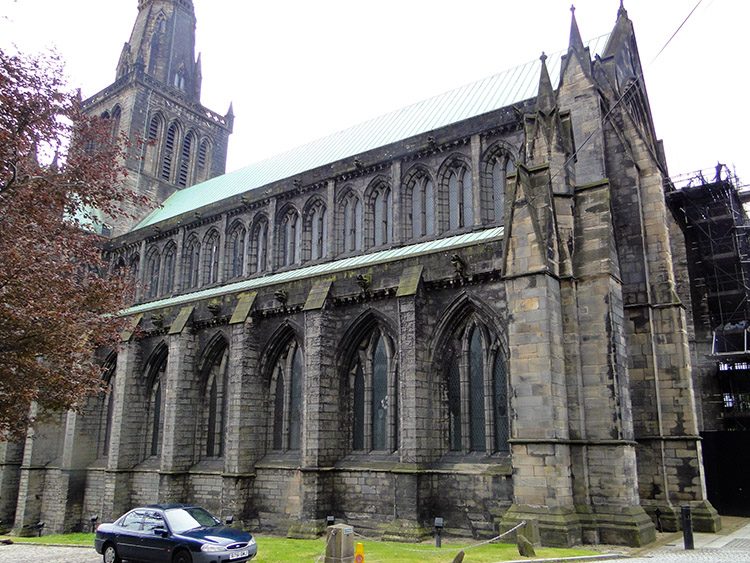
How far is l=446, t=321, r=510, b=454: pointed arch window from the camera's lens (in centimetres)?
1861

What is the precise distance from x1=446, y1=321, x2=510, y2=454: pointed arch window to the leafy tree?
10065mm

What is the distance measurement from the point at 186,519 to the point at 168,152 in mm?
35427

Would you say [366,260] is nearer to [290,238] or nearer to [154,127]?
[290,238]

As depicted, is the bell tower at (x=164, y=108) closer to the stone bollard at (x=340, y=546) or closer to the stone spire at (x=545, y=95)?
the stone spire at (x=545, y=95)

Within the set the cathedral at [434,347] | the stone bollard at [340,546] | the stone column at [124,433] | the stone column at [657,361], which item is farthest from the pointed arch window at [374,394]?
the stone column at [124,433]

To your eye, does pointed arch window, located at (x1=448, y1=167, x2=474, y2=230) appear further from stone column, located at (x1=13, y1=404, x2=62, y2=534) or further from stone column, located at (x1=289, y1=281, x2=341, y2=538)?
stone column, located at (x1=13, y1=404, x2=62, y2=534)

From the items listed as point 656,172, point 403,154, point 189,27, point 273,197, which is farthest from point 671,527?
point 189,27

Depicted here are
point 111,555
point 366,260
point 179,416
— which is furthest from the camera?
point 179,416

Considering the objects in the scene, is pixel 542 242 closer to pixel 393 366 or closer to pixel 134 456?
pixel 393 366

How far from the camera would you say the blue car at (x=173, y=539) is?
13.1 meters

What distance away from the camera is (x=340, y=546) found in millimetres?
11867

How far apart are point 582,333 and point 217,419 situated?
602 inches

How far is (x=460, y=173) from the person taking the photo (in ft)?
77.2

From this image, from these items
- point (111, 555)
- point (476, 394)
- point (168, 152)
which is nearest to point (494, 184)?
point (476, 394)
